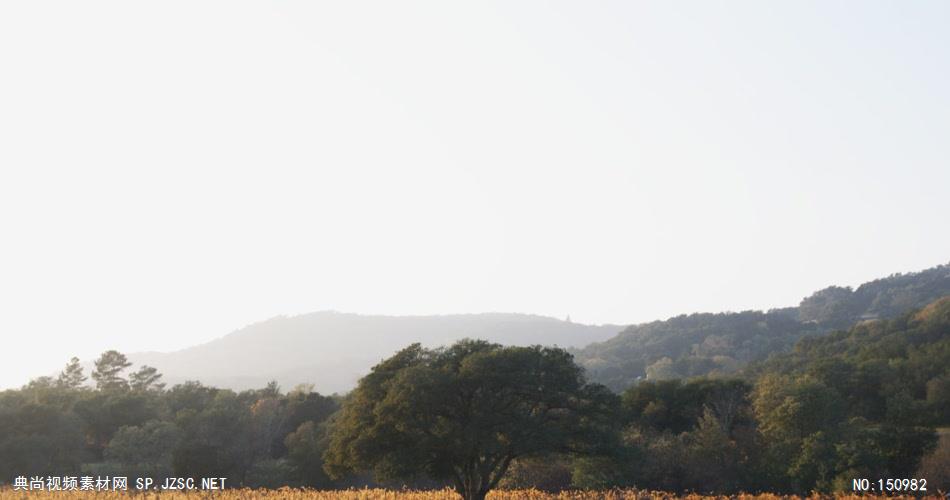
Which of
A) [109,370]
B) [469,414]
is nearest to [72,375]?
[109,370]

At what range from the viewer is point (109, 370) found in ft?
416

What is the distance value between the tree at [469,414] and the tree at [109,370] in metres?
101

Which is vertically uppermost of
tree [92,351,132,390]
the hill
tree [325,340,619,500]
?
tree [92,351,132,390]

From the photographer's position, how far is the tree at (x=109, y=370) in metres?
124

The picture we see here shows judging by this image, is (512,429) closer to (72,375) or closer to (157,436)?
(157,436)

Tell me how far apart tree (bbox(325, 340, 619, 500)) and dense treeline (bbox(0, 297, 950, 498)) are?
3.0 inches

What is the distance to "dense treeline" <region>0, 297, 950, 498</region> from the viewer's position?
33906 millimetres

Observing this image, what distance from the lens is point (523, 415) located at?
33.9m

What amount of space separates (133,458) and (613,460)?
48.2 m

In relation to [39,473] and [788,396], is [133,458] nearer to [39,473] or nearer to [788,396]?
[39,473]

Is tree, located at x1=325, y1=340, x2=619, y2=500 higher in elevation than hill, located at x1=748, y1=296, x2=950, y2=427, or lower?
higher

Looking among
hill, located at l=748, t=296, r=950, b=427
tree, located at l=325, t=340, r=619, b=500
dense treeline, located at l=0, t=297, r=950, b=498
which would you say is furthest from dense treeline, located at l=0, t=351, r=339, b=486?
hill, located at l=748, t=296, r=950, b=427

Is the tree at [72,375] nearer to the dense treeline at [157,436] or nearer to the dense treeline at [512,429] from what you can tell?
the dense treeline at [512,429]

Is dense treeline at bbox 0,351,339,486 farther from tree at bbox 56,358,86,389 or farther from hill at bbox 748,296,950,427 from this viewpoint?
hill at bbox 748,296,950,427
